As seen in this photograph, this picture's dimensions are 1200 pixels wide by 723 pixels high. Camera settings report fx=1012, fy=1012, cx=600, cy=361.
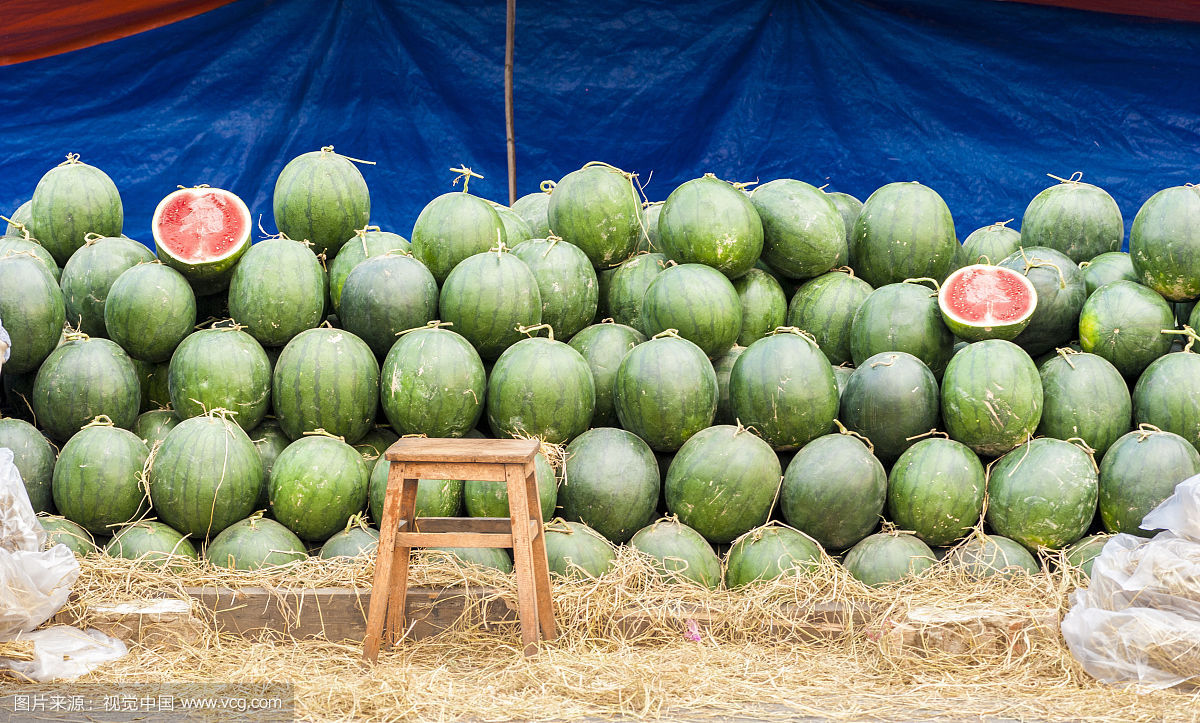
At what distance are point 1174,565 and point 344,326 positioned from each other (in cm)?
350

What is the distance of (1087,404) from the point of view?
4367 millimetres

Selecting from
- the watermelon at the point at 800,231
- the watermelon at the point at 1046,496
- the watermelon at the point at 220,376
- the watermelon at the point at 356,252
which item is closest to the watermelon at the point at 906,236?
the watermelon at the point at 800,231

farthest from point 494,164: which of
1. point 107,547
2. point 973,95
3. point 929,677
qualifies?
point 929,677

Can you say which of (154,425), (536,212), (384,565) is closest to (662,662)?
(384,565)

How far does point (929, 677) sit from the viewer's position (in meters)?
3.51

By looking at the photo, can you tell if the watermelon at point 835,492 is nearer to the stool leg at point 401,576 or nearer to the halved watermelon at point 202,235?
the stool leg at point 401,576

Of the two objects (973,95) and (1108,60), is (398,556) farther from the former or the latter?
(1108,60)

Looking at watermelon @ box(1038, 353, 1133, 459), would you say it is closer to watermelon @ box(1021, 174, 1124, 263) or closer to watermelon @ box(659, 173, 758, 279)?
watermelon @ box(1021, 174, 1124, 263)

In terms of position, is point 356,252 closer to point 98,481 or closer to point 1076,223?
point 98,481

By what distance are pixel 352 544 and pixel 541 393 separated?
1002 mm

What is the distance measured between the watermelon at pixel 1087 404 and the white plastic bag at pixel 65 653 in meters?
3.89

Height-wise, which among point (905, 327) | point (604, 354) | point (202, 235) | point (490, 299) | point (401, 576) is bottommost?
point (401, 576)

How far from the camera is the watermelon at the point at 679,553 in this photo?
411 centimetres

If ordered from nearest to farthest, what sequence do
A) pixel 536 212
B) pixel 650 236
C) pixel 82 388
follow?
pixel 82 388 < pixel 650 236 < pixel 536 212
